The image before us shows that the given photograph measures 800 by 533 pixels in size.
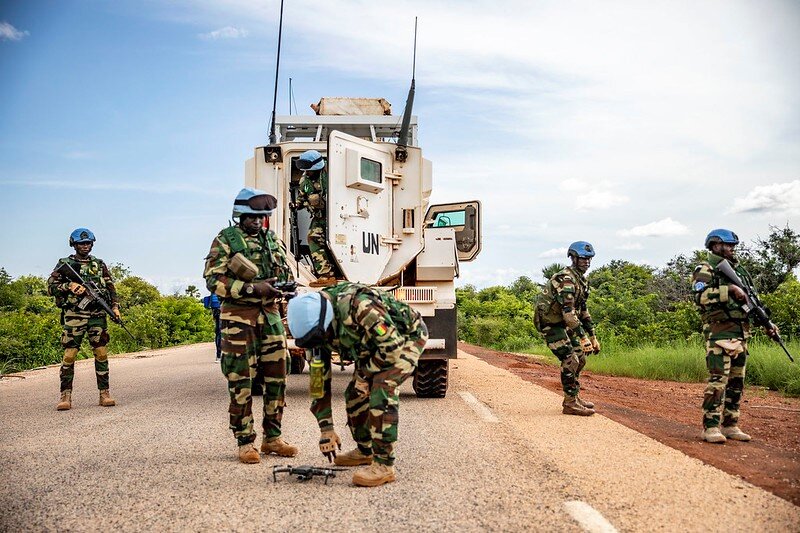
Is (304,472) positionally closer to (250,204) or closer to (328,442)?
(328,442)

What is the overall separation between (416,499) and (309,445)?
1947mm

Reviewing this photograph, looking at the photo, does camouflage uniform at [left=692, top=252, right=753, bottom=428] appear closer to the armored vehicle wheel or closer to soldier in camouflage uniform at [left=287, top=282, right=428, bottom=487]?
soldier in camouflage uniform at [left=287, top=282, right=428, bottom=487]

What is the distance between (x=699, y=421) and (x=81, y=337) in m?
7.25

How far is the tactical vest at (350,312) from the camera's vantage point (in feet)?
17.2

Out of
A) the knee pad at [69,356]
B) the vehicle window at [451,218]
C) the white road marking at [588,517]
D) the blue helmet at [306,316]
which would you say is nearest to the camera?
the white road marking at [588,517]

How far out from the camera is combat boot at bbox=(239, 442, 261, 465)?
5859 mm

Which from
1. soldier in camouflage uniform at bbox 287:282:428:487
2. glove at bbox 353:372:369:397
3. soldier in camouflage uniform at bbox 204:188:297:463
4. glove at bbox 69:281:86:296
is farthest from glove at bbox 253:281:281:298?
glove at bbox 69:281:86:296

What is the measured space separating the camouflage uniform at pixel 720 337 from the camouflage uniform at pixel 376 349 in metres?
3.11

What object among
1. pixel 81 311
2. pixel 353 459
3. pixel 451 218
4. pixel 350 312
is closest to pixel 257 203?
pixel 350 312

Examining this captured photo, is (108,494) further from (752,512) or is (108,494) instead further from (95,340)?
(95,340)

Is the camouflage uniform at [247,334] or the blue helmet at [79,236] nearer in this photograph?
the camouflage uniform at [247,334]

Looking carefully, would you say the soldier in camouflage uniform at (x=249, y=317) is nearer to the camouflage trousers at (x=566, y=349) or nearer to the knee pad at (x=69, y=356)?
the camouflage trousers at (x=566, y=349)

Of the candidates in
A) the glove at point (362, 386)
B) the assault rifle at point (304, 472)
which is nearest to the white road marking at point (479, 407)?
the glove at point (362, 386)

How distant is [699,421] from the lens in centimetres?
846
